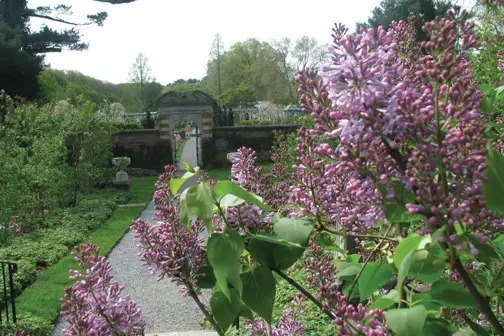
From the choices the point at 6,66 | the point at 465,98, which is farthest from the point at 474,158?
the point at 6,66

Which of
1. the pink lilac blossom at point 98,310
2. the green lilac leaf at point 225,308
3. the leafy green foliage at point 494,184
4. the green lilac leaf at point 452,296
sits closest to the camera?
the leafy green foliage at point 494,184

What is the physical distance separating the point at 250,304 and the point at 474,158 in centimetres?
40

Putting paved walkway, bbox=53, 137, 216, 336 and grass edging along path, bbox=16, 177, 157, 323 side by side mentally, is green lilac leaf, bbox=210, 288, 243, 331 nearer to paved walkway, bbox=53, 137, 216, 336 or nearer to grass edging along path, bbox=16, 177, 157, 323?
paved walkway, bbox=53, 137, 216, 336

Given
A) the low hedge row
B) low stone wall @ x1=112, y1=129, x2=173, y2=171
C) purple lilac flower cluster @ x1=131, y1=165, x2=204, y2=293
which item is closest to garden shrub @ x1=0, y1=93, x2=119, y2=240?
the low hedge row

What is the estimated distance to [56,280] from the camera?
667cm

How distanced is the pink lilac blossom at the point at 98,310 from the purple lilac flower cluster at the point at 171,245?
19 cm

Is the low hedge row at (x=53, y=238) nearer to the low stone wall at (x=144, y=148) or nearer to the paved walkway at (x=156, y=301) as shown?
the paved walkway at (x=156, y=301)

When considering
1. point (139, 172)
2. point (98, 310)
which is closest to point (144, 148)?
point (139, 172)

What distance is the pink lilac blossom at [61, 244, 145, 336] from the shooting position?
1053 millimetres

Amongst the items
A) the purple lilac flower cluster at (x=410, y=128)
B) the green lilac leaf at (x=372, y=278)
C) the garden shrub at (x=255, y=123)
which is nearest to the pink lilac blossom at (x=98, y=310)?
the green lilac leaf at (x=372, y=278)

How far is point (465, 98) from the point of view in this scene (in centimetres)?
63

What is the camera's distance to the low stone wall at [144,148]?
826 inches

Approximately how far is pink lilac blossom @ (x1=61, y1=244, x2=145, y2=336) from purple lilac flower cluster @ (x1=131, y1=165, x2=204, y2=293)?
0.19m

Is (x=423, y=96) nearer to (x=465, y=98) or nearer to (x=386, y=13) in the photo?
(x=465, y=98)
